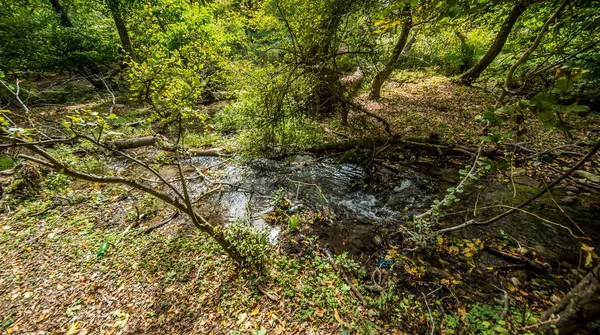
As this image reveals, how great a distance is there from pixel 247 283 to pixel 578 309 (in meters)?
3.25

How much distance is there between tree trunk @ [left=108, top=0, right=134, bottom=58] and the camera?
29.8ft

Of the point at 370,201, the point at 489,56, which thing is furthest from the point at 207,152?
the point at 489,56

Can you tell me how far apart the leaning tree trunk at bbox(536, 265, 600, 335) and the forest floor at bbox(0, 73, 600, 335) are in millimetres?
313

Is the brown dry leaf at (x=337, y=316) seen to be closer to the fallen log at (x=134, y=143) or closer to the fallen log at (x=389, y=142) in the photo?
the fallen log at (x=389, y=142)

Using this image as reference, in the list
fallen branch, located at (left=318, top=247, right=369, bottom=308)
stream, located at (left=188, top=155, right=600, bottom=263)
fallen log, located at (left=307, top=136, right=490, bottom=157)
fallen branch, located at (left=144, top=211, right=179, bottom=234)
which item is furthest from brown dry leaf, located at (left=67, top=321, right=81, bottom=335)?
fallen log, located at (left=307, top=136, right=490, bottom=157)

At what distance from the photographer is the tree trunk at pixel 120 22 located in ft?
29.8

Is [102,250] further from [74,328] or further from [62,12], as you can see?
[62,12]

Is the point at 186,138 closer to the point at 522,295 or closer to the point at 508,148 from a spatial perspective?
the point at 522,295

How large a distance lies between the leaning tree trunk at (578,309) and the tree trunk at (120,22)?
1292 cm

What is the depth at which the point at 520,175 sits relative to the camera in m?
4.49

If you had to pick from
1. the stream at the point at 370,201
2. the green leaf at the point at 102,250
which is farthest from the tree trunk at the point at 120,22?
the green leaf at the point at 102,250

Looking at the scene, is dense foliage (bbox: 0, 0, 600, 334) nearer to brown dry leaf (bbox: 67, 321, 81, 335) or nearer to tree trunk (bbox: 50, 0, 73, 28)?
brown dry leaf (bbox: 67, 321, 81, 335)

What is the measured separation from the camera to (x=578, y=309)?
5.47ft

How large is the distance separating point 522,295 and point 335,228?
252cm
